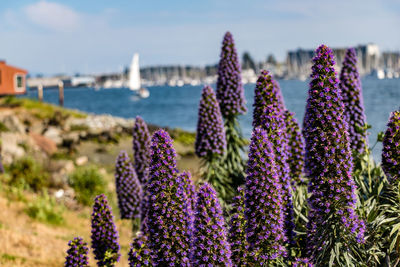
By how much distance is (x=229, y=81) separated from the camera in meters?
11.6

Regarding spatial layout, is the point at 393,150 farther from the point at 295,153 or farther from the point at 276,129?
the point at 295,153

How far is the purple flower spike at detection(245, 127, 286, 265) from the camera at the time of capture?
5.95 metres

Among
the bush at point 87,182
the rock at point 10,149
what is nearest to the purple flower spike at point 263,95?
the bush at point 87,182

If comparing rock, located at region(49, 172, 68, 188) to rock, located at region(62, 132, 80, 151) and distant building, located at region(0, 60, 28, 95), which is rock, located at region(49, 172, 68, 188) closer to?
rock, located at region(62, 132, 80, 151)

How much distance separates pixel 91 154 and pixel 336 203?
116ft

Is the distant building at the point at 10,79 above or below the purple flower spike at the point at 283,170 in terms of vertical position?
above

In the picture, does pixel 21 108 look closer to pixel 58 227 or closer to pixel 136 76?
pixel 58 227

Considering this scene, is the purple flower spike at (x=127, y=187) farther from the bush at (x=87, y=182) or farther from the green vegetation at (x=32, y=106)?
the green vegetation at (x=32, y=106)

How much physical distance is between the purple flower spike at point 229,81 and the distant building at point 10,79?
64551 millimetres

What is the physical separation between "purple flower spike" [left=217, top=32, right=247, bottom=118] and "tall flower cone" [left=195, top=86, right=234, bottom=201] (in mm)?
1059

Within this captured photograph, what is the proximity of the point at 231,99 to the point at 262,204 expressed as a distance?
6.05m

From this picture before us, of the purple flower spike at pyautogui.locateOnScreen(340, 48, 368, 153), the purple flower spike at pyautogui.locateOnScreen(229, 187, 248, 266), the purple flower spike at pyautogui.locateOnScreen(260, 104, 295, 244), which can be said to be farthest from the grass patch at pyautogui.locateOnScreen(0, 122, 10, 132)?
the purple flower spike at pyautogui.locateOnScreen(229, 187, 248, 266)

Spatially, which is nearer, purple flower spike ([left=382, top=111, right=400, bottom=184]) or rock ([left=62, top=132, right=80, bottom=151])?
purple flower spike ([left=382, top=111, right=400, bottom=184])

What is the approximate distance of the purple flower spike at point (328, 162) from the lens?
246 inches
